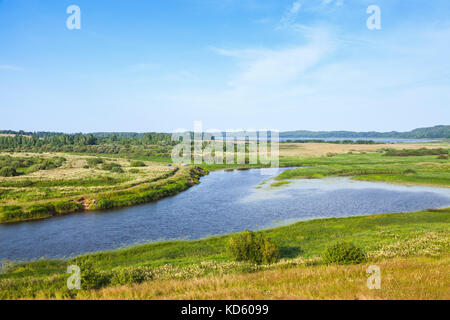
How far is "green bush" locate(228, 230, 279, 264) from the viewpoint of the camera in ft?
64.3

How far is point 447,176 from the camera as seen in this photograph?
65.2 m

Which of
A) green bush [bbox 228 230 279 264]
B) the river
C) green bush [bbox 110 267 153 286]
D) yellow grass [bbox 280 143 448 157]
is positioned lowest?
the river

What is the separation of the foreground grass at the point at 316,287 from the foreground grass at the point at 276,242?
523 millimetres

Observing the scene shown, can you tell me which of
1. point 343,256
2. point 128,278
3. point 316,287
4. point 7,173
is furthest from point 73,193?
point 316,287

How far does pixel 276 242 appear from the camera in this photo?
80.9ft

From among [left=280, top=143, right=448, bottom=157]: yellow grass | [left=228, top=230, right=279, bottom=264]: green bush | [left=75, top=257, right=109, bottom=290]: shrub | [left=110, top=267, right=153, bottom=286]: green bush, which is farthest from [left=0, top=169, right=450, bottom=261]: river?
[left=280, top=143, right=448, bottom=157]: yellow grass

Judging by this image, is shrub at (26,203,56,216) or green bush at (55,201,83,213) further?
green bush at (55,201,83,213)

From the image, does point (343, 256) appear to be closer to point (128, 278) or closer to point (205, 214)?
point (128, 278)

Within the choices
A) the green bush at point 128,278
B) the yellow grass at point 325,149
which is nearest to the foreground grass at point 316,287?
the green bush at point 128,278

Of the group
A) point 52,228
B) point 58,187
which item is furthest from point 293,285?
point 58,187

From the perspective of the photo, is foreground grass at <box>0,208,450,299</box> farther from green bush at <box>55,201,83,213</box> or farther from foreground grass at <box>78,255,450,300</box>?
green bush at <box>55,201,83,213</box>

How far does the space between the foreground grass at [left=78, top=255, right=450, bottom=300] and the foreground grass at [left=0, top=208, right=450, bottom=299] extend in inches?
20.6
